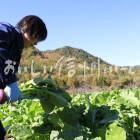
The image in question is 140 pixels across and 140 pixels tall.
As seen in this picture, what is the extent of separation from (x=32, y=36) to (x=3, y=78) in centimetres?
43

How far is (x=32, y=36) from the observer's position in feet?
15.0

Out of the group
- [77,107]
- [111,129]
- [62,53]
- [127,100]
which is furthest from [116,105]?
[62,53]

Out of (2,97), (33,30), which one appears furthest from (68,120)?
(33,30)

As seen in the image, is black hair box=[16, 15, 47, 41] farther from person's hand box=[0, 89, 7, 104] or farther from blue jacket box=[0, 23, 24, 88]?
person's hand box=[0, 89, 7, 104]

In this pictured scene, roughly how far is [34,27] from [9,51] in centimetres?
30

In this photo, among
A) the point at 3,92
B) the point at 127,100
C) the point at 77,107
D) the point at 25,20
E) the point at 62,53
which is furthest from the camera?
the point at 62,53

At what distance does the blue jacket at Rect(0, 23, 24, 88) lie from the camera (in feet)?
14.4

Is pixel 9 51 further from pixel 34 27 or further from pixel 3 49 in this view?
pixel 34 27

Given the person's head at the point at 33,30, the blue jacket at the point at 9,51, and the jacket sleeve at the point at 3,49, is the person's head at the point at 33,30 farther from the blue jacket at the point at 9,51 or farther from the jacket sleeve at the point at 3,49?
the jacket sleeve at the point at 3,49

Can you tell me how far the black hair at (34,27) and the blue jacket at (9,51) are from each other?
7cm

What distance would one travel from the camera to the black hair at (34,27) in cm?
455

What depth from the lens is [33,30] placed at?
457 cm

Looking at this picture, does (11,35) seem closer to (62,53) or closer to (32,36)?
(32,36)

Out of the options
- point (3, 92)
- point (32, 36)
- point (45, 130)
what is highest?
point (32, 36)
